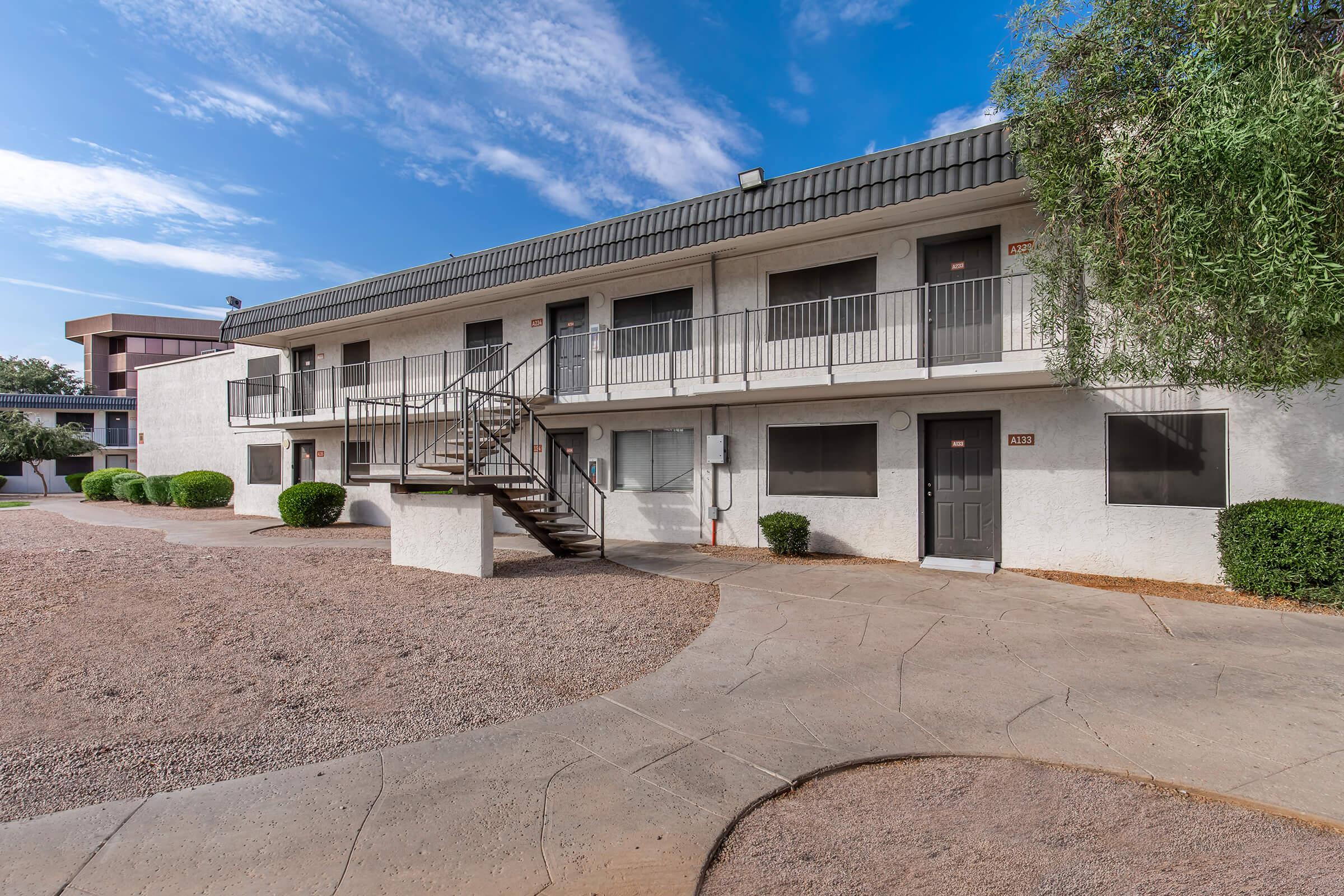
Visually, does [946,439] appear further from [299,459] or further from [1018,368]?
[299,459]

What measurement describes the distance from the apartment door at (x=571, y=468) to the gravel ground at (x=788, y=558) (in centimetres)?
320

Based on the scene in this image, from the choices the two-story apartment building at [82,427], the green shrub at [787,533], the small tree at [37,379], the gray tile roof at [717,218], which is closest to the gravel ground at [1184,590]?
the green shrub at [787,533]

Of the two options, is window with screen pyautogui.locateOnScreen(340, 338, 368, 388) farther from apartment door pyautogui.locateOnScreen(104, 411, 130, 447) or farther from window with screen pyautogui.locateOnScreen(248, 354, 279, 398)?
apartment door pyautogui.locateOnScreen(104, 411, 130, 447)

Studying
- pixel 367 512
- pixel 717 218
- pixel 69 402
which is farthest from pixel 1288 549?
pixel 69 402

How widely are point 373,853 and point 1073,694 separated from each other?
452 centimetres

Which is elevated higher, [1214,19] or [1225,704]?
[1214,19]

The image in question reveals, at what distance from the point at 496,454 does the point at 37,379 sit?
5893 cm

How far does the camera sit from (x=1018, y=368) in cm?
808

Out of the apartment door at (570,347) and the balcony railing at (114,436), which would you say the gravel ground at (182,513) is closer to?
the apartment door at (570,347)

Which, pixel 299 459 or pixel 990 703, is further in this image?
pixel 299 459

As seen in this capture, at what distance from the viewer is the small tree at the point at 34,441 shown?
30.1 meters

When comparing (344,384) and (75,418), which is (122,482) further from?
(75,418)

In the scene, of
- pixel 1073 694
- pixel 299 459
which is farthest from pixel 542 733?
pixel 299 459

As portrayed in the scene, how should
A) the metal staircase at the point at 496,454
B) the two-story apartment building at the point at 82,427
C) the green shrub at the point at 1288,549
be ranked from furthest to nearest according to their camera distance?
the two-story apartment building at the point at 82,427 → the metal staircase at the point at 496,454 → the green shrub at the point at 1288,549
